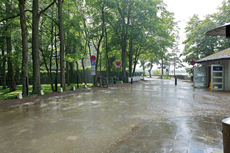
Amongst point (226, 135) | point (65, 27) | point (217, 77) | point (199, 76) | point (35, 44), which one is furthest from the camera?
point (199, 76)

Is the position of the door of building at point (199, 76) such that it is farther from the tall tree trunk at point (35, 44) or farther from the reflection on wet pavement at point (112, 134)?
the tall tree trunk at point (35, 44)

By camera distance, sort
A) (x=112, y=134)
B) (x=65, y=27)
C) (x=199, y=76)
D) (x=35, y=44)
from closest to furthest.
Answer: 1. (x=112, y=134)
2. (x=35, y=44)
3. (x=65, y=27)
4. (x=199, y=76)

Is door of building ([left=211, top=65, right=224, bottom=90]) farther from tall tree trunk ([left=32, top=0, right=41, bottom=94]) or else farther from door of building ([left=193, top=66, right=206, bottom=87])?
tall tree trunk ([left=32, top=0, right=41, bottom=94])

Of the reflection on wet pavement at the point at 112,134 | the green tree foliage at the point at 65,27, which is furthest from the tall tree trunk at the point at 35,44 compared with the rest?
the reflection on wet pavement at the point at 112,134

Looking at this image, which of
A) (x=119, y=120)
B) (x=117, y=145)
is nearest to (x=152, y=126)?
(x=119, y=120)

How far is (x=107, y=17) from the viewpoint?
20391mm

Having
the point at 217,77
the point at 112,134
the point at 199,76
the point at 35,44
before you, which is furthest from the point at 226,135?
the point at 199,76

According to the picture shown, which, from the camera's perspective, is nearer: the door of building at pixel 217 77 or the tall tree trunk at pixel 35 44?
the tall tree trunk at pixel 35 44

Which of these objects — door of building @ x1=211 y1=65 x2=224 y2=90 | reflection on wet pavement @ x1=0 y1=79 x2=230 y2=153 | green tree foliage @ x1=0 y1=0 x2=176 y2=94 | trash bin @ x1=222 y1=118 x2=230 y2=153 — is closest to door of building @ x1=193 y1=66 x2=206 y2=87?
door of building @ x1=211 y1=65 x2=224 y2=90

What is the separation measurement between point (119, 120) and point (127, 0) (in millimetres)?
20358

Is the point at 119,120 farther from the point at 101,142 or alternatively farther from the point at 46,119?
the point at 46,119

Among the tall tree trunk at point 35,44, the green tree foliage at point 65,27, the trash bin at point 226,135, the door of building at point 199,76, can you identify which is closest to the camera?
the trash bin at point 226,135

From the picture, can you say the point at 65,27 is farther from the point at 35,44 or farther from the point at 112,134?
the point at 112,134

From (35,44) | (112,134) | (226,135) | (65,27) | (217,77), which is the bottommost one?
(112,134)
